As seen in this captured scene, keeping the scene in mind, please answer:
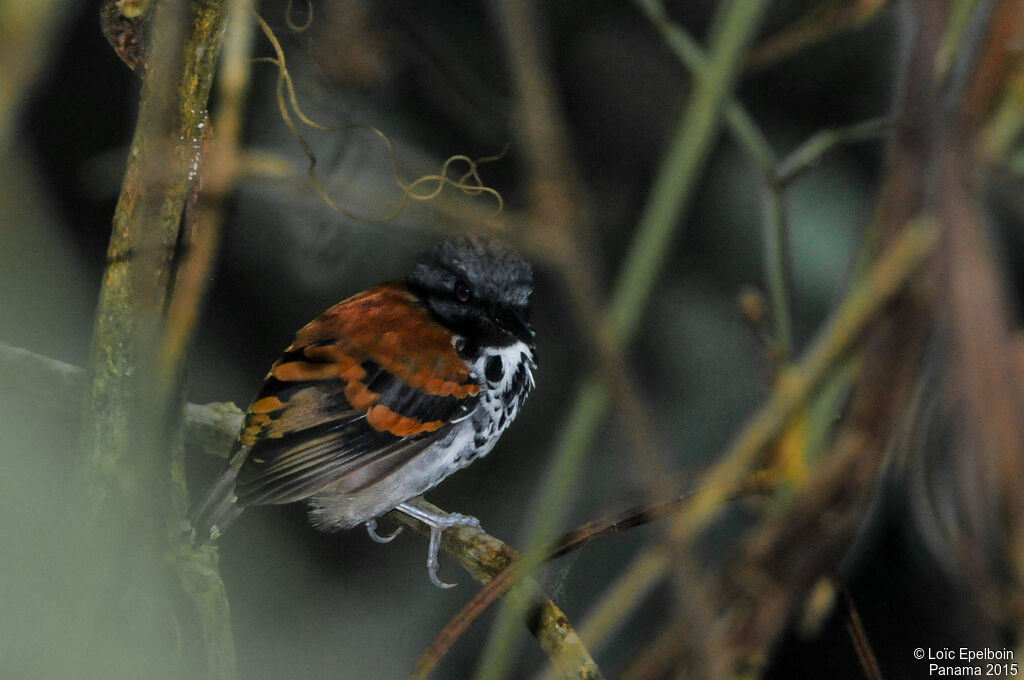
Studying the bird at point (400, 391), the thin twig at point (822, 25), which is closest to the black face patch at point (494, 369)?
the bird at point (400, 391)

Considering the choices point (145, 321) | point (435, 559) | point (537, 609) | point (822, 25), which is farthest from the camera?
point (435, 559)

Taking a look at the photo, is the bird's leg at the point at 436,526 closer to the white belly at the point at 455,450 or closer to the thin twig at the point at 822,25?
the white belly at the point at 455,450

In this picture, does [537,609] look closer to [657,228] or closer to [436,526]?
[436,526]

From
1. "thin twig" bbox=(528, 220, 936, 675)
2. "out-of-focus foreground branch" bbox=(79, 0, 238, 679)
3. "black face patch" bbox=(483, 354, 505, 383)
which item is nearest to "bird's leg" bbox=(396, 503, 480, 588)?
"black face patch" bbox=(483, 354, 505, 383)

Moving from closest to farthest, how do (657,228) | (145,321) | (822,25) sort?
(657,228) < (822,25) < (145,321)

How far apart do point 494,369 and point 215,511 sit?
0.40 metres

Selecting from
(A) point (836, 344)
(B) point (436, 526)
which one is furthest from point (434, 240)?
(A) point (836, 344)

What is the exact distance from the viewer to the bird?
121cm

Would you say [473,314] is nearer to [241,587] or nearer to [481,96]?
[481,96]

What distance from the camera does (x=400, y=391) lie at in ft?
4.20

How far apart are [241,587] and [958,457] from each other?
813 mm

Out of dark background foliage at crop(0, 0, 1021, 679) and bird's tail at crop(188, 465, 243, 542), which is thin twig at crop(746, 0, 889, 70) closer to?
dark background foliage at crop(0, 0, 1021, 679)

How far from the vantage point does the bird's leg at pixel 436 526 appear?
3.90 feet

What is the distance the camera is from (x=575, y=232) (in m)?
0.50
